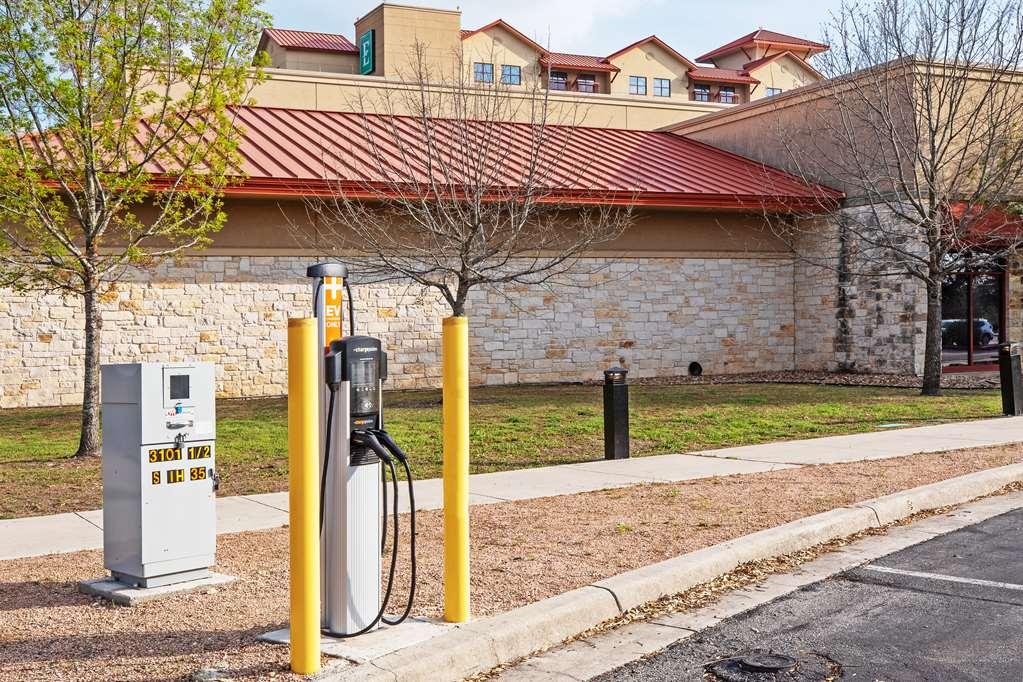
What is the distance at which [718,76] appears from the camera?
8131cm

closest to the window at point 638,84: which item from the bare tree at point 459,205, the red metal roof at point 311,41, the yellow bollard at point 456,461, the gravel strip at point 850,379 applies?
the red metal roof at point 311,41

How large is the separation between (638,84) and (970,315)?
192 feet

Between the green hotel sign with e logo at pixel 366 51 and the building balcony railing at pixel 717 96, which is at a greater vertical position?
the building balcony railing at pixel 717 96

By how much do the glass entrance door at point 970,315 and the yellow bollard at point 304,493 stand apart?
22500 mm

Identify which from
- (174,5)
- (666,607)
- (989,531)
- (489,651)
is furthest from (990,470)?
(174,5)

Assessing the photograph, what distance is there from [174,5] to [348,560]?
29.3 ft

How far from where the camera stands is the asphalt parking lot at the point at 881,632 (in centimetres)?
529

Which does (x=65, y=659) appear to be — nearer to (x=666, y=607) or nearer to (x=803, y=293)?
(x=666, y=607)

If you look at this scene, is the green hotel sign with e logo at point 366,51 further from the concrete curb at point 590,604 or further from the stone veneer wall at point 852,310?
the concrete curb at point 590,604

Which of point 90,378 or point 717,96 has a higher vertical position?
point 717,96

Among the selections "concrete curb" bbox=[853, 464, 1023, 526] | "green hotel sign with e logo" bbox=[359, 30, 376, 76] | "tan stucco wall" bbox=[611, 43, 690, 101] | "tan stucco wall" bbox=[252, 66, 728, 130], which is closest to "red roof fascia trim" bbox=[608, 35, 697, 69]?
"tan stucco wall" bbox=[611, 43, 690, 101]

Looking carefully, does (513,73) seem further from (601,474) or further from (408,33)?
(601,474)

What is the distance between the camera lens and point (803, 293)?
2586cm

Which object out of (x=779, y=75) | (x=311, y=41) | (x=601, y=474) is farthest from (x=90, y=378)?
(x=779, y=75)
